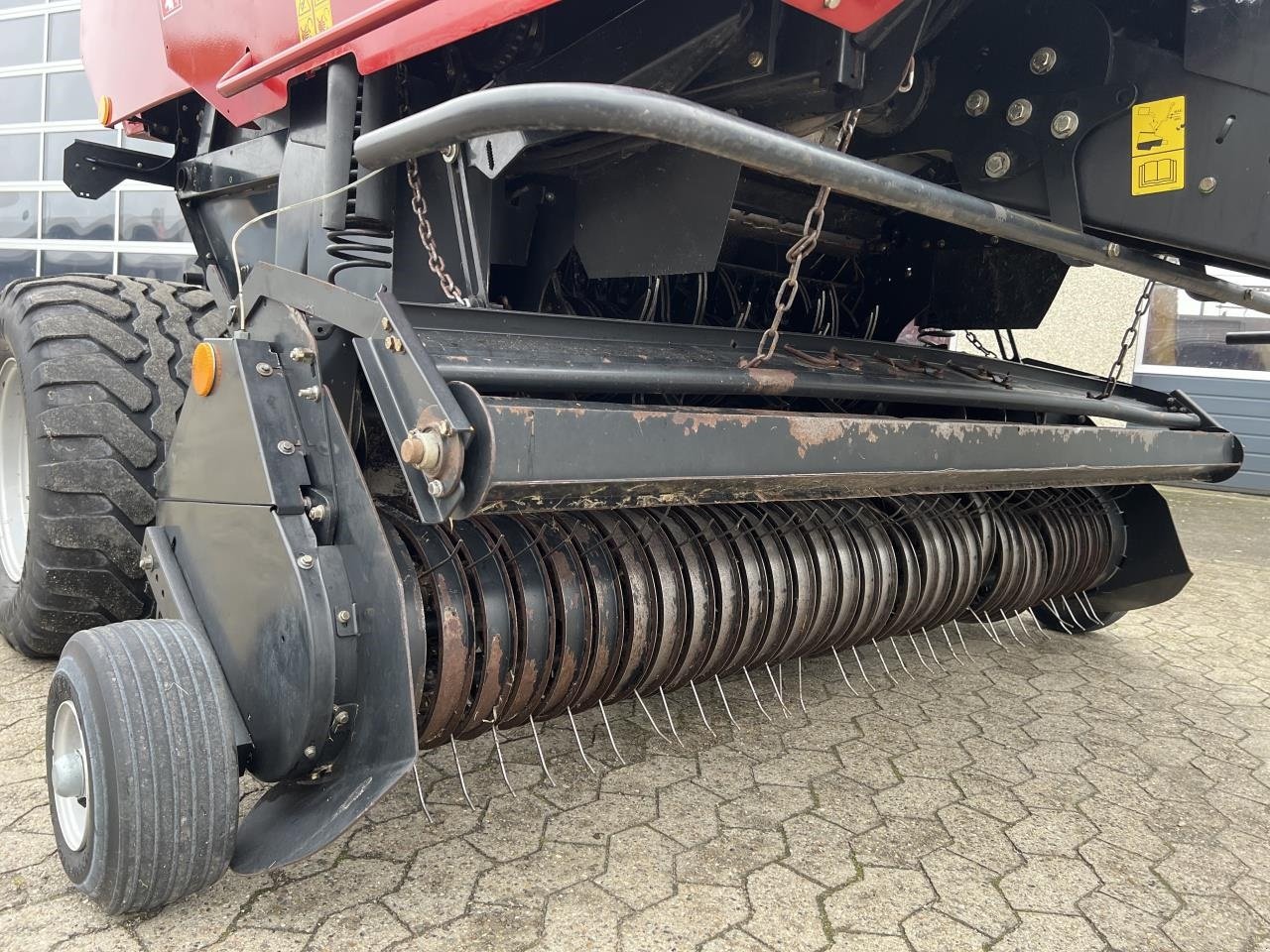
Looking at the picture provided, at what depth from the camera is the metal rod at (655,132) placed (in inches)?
46.3

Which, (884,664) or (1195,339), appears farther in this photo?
(1195,339)

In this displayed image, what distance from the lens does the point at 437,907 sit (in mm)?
1691

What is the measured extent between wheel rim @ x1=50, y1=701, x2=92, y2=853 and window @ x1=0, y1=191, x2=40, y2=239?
943 centimetres

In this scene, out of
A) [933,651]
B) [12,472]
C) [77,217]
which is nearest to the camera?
[12,472]

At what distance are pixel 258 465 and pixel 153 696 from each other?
1.30 ft

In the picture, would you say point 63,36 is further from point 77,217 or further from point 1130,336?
point 1130,336

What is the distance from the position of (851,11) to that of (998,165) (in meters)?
0.86

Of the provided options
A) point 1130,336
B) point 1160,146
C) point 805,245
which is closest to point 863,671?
point 1130,336

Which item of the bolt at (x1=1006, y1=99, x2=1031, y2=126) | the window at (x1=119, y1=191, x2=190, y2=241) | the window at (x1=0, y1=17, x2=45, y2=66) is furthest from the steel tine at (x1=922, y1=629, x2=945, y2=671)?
the window at (x1=0, y1=17, x2=45, y2=66)

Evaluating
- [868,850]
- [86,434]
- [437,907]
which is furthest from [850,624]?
[86,434]

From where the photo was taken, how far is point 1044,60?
1.96m

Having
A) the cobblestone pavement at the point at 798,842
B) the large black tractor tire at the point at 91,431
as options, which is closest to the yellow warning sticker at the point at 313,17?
the large black tractor tire at the point at 91,431

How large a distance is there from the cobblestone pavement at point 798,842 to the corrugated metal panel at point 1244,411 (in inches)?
263

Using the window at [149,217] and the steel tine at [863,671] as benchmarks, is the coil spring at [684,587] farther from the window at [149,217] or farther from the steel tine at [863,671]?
the window at [149,217]
